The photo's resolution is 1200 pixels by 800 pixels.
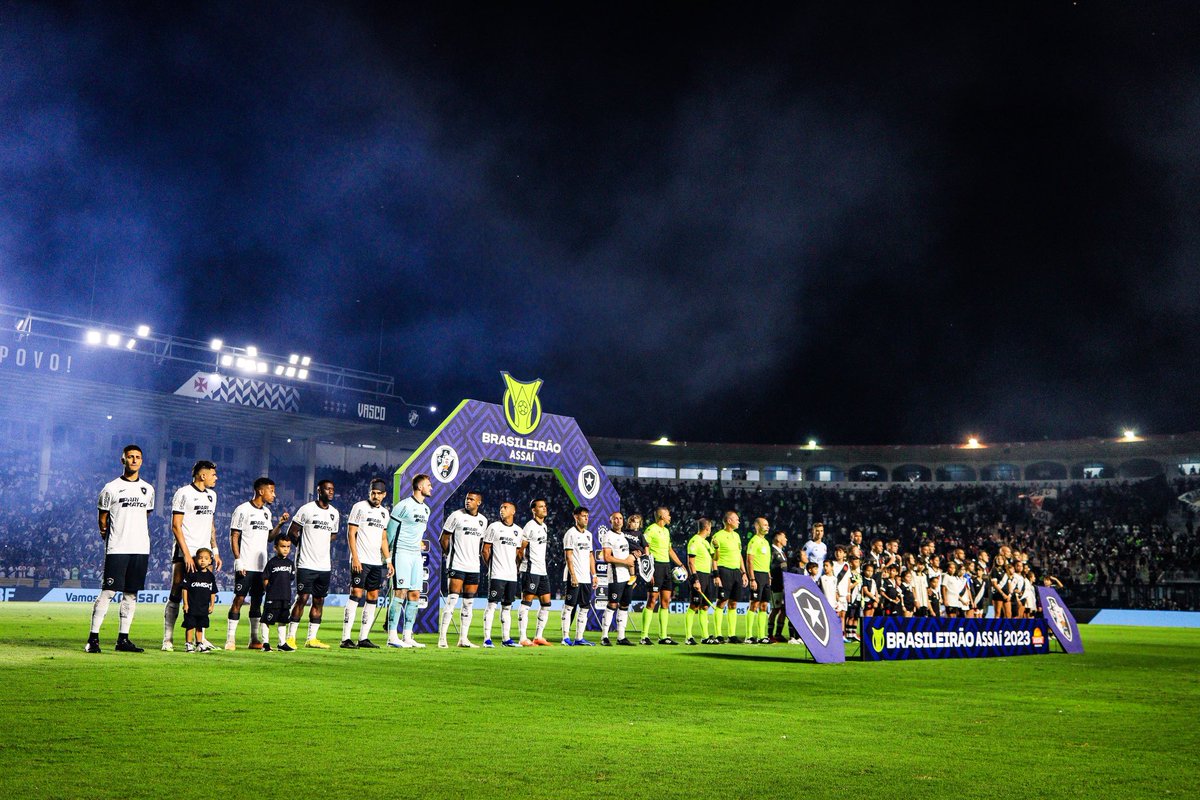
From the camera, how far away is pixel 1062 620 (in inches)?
743

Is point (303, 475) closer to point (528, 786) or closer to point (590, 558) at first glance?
point (590, 558)

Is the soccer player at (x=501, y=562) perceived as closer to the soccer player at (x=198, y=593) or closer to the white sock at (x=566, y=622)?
the white sock at (x=566, y=622)

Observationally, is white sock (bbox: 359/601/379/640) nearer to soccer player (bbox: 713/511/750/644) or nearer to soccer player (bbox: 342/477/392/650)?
soccer player (bbox: 342/477/392/650)

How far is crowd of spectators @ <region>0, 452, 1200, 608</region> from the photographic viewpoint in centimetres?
3959

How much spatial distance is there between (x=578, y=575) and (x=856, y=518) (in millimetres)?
44962

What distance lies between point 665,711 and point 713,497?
180ft

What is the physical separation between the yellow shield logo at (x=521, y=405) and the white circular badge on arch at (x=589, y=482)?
1.74m

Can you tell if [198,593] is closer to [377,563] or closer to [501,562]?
[377,563]

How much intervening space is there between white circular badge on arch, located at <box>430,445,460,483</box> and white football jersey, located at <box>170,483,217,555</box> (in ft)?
23.7

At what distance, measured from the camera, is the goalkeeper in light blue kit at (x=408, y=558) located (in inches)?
606

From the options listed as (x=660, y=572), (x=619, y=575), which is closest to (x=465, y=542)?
(x=619, y=575)

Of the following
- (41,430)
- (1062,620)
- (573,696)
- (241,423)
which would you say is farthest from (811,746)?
(41,430)

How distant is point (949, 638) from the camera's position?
1605cm

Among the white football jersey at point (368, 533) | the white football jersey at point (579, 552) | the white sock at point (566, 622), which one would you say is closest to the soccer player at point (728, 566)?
the white football jersey at point (579, 552)
